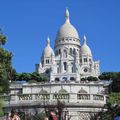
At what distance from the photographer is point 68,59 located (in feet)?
528

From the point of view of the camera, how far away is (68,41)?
166 metres

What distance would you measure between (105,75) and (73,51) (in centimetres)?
3306

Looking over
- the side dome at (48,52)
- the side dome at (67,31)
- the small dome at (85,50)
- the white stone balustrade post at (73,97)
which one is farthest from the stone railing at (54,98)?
the side dome at (67,31)

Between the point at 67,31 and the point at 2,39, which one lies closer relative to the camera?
the point at 2,39

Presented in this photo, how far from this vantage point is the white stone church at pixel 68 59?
151 m

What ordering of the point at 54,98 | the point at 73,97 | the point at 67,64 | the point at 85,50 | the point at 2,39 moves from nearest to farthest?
the point at 54,98, the point at 73,97, the point at 2,39, the point at 67,64, the point at 85,50

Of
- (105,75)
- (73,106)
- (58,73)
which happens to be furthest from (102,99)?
(58,73)

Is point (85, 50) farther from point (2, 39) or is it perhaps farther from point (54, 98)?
point (54, 98)

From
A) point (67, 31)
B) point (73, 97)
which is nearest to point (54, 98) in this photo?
point (73, 97)

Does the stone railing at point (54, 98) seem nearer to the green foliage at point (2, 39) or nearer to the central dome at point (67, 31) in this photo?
the green foliage at point (2, 39)

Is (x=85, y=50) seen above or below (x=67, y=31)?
below

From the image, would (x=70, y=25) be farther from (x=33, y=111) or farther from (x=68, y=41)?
(x=33, y=111)

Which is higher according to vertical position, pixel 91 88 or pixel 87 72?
pixel 87 72

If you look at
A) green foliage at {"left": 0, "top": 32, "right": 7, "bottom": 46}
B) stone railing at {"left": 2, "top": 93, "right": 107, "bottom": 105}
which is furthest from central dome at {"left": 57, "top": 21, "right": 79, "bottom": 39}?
stone railing at {"left": 2, "top": 93, "right": 107, "bottom": 105}
